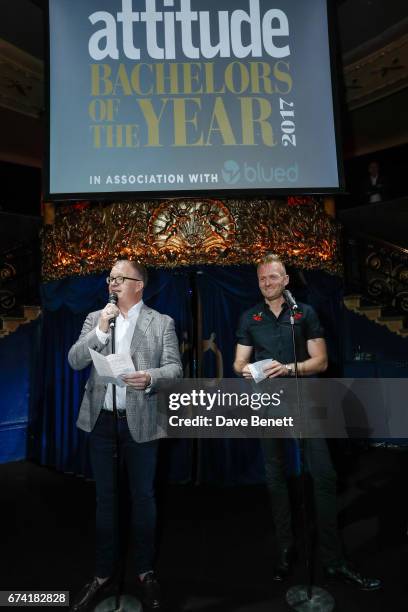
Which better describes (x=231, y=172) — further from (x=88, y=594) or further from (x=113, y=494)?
(x=88, y=594)

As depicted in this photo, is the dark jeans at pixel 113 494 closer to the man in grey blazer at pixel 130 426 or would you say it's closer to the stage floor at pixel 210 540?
the man in grey blazer at pixel 130 426

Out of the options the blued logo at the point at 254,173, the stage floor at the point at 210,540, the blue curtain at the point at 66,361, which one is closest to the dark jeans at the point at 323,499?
→ the stage floor at the point at 210,540

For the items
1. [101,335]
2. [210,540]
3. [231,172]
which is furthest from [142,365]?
[231,172]

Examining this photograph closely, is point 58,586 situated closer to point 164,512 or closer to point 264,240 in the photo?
point 164,512

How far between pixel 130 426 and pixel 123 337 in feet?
1.66

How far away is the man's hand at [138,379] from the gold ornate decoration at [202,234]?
7.40 ft

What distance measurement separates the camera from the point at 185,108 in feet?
10.4

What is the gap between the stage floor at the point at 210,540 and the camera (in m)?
2.31

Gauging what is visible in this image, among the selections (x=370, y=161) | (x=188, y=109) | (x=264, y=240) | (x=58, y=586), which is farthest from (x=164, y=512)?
(x=370, y=161)

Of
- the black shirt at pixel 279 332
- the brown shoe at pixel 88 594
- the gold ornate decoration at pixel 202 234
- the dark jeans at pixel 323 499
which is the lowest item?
the brown shoe at pixel 88 594

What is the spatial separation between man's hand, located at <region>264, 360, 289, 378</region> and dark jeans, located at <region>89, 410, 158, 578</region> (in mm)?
735

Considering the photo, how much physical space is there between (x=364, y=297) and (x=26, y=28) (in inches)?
205

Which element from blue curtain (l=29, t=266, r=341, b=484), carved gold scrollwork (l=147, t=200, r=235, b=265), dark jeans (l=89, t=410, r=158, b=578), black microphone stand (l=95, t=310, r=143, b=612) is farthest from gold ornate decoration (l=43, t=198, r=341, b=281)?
dark jeans (l=89, t=410, r=158, b=578)

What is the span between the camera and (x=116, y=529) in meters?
2.30
